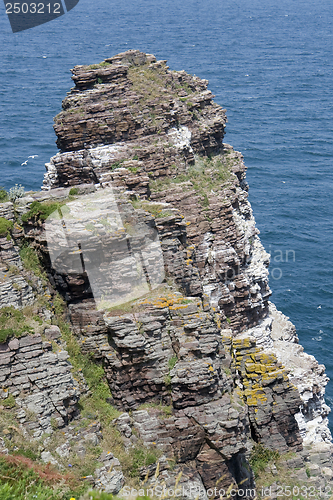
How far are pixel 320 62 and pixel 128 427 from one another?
606 ft

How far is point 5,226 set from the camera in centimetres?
3897

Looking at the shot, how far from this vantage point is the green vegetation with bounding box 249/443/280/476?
145 ft

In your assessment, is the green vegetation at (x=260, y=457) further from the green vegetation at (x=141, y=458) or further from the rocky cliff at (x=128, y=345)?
the green vegetation at (x=141, y=458)

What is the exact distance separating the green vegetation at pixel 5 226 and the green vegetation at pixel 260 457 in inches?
954

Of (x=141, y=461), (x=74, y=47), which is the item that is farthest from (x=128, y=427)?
(x=74, y=47)

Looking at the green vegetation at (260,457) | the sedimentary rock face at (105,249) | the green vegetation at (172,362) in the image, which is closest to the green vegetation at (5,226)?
the sedimentary rock face at (105,249)

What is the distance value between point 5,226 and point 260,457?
25313mm

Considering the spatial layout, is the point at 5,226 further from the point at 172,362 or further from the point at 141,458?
the point at 141,458

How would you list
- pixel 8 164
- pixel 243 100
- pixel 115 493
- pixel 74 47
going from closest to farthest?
pixel 115 493 → pixel 8 164 → pixel 243 100 → pixel 74 47

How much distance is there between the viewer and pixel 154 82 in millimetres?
61906

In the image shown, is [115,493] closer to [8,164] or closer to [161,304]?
[161,304]

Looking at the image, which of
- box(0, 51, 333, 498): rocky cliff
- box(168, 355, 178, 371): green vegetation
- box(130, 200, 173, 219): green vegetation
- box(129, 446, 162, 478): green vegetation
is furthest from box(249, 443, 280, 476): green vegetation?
box(130, 200, 173, 219): green vegetation

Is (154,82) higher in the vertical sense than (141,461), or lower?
higher

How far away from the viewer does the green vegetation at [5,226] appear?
38.4 meters
